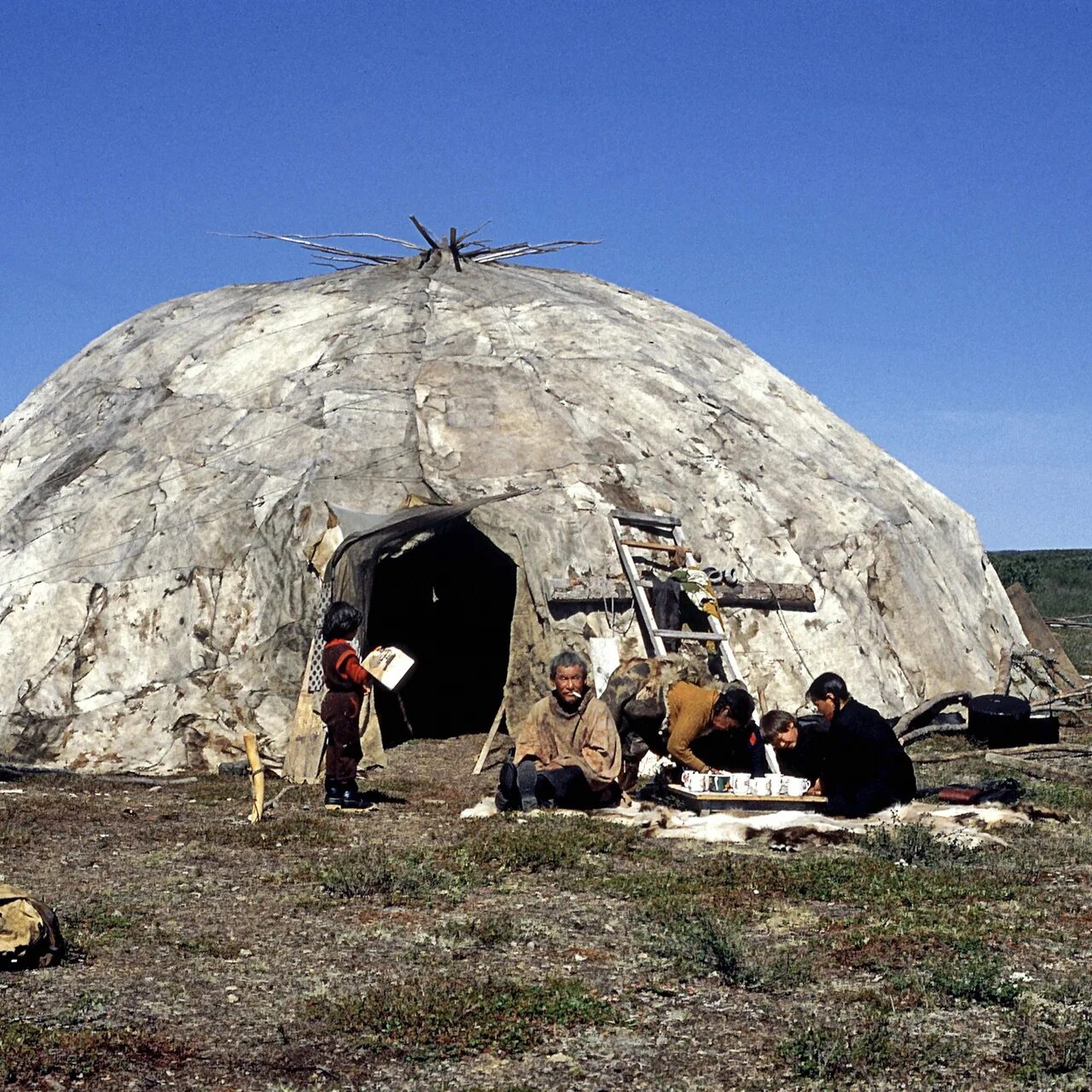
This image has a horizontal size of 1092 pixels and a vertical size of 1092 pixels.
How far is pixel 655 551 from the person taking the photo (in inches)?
610

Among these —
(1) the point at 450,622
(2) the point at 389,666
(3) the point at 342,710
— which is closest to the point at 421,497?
(2) the point at 389,666

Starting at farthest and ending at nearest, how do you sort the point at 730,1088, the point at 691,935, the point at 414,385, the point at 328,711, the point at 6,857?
1. the point at 414,385
2. the point at 328,711
3. the point at 6,857
4. the point at 691,935
5. the point at 730,1088

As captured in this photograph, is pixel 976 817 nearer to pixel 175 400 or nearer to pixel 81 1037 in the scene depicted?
pixel 81 1037

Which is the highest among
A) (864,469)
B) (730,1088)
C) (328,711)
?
(864,469)

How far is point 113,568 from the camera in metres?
15.2

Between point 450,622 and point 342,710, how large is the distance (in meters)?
8.86

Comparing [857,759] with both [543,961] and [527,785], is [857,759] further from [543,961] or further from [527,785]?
[543,961]

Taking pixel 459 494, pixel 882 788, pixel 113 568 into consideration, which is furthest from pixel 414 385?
pixel 882 788

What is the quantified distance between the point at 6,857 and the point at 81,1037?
4015mm

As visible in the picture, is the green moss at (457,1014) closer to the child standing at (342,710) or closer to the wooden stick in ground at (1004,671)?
the child standing at (342,710)

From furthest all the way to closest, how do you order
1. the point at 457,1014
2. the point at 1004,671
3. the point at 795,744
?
the point at 1004,671 → the point at 795,744 → the point at 457,1014

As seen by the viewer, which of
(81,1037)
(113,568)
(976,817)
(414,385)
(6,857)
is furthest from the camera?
(414,385)

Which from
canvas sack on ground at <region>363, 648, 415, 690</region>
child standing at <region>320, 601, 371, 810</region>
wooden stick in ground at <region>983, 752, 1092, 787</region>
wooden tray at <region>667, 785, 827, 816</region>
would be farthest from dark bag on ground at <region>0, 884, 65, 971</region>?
wooden stick in ground at <region>983, 752, 1092, 787</region>

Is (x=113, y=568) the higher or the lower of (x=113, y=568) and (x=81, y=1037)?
the higher
